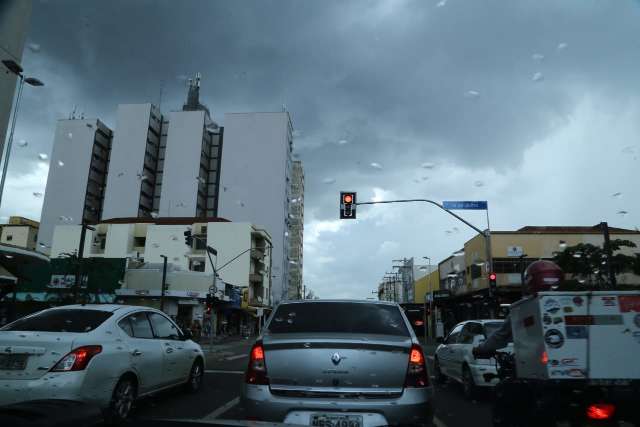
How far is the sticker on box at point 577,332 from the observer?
12.6ft

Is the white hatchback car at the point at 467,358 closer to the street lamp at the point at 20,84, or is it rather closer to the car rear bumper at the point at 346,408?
the car rear bumper at the point at 346,408

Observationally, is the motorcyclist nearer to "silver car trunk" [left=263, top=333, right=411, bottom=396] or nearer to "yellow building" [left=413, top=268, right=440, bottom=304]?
"silver car trunk" [left=263, top=333, right=411, bottom=396]

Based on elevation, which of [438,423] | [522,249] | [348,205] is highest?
[522,249]

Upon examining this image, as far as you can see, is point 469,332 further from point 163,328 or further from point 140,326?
point 140,326

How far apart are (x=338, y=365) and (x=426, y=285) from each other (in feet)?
197

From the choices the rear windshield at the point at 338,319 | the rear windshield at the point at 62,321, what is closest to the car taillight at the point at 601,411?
the rear windshield at the point at 338,319

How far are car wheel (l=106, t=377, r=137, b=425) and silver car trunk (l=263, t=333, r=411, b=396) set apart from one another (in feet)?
8.05

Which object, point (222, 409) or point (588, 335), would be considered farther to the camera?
point (222, 409)

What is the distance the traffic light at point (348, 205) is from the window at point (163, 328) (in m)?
10.2

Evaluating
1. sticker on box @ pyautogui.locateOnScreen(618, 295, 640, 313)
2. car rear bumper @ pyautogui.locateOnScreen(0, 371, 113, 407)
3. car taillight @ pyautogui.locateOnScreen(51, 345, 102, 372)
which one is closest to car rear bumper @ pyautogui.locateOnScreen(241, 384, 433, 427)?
sticker on box @ pyautogui.locateOnScreen(618, 295, 640, 313)

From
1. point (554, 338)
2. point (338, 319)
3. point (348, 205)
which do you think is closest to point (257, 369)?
point (338, 319)

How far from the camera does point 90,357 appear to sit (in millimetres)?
5219

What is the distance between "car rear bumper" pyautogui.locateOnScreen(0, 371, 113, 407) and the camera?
482cm

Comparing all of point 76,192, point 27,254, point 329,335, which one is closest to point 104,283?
point 27,254
